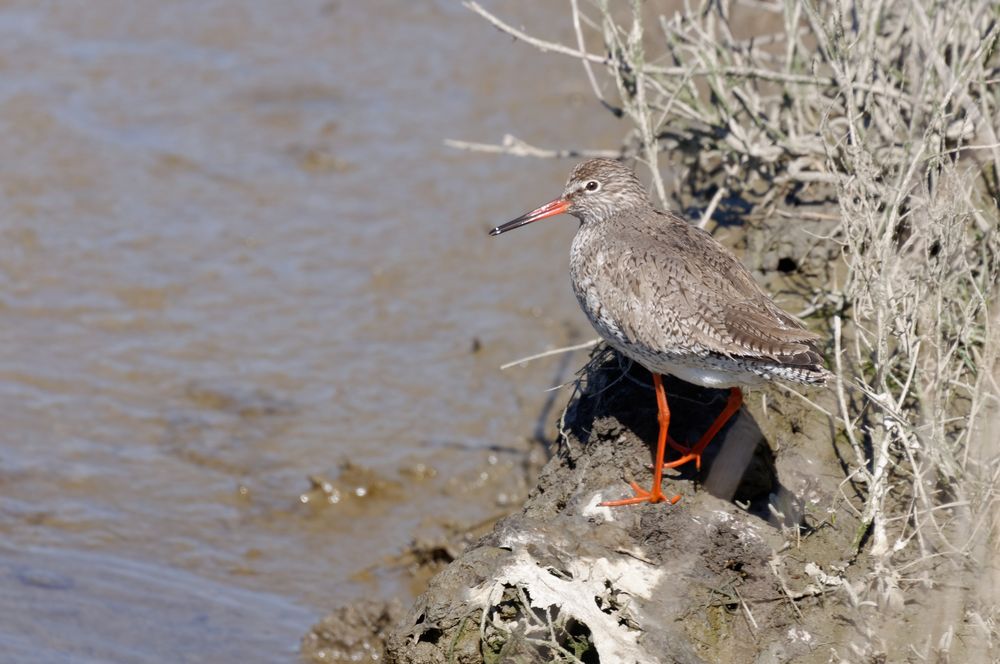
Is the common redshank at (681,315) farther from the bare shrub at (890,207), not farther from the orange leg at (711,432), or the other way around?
the bare shrub at (890,207)

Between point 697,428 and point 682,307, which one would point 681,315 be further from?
point 697,428

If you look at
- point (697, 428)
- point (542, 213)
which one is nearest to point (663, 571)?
point (697, 428)

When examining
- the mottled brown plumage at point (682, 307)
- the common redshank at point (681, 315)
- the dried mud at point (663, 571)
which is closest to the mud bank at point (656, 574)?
the dried mud at point (663, 571)

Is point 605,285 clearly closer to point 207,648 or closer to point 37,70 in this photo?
point 207,648

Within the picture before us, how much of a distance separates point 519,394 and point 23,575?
287 cm

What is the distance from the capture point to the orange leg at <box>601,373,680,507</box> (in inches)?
182

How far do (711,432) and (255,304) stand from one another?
4.17 metres

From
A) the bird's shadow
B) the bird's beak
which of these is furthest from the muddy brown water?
the bird's beak

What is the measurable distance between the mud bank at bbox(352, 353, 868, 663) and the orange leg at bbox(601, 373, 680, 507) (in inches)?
1.4

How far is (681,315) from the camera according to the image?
4668 mm

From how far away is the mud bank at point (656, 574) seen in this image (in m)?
4.13

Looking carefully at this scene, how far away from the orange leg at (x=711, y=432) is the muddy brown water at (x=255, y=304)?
78.1 inches

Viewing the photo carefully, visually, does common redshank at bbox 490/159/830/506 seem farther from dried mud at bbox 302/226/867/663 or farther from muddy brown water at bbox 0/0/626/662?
muddy brown water at bbox 0/0/626/662

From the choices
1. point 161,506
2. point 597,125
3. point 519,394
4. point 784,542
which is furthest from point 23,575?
point 597,125
